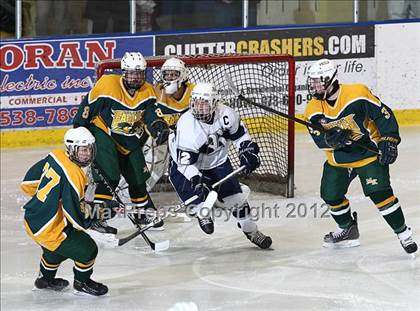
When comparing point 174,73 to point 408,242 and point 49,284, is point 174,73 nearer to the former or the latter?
point 49,284

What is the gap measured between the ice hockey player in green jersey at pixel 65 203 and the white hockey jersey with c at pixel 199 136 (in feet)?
2.32

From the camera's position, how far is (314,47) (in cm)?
852

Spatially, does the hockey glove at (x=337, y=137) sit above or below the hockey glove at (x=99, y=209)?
above

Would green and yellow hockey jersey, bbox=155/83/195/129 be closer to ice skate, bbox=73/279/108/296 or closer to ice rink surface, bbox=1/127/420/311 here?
ice rink surface, bbox=1/127/420/311

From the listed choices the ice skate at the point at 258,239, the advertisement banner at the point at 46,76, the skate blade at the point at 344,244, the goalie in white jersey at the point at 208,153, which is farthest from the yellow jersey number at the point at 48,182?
the advertisement banner at the point at 46,76

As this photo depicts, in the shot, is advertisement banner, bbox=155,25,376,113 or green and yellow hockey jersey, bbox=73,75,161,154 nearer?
green and yellow hockey jersey, bbox=73,75,161,154

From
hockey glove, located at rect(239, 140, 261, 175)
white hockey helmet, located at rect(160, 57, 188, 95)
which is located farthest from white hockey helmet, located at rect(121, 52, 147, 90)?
hockey glove, located at rect(239, 140, 261, 175)

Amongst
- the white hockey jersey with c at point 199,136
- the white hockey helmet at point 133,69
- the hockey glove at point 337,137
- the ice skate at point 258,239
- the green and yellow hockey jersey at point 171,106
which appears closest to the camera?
the hockey glove at point 337,137

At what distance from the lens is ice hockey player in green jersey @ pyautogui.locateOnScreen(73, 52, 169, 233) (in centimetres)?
595

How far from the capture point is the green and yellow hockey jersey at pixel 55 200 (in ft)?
15.5

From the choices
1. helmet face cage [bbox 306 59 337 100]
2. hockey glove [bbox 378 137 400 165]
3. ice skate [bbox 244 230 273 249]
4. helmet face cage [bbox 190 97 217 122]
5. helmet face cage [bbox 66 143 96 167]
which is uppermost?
helmet face cage [bbox 306 59 337 100]

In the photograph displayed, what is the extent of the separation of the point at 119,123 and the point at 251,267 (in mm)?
1138

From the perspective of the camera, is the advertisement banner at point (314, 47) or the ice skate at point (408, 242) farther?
the advertisement banner at point (314, 47)

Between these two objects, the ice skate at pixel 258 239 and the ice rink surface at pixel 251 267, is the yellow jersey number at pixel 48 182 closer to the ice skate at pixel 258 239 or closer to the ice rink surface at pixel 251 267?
the ice rink surface at pixel 251 267
